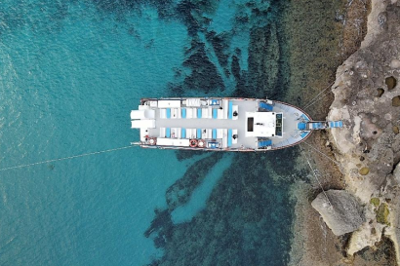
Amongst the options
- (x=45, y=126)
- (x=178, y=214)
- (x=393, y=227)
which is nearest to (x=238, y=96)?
(x=178, y=214)

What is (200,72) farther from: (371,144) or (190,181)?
(371,144)

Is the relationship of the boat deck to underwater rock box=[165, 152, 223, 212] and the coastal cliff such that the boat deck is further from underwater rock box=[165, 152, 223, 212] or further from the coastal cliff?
the coastal cliff

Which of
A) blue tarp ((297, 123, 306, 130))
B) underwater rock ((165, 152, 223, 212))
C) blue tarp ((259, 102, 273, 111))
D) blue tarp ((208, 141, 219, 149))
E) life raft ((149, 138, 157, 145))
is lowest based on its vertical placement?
underwater rock ((165, 152, 223, 212))

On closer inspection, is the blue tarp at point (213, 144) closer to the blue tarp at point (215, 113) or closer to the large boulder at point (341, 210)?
the blue tarp at point (215, 113)

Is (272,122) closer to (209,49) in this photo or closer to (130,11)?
(209,49)

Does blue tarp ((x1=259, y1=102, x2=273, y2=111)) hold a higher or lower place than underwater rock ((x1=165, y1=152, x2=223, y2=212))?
higher

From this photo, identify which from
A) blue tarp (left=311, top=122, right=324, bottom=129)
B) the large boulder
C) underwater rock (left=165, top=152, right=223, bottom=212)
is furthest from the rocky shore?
underwater rock (left=165, top=152, right=223, bottom=212)

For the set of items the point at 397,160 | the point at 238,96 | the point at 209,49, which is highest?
the point at 209,49
